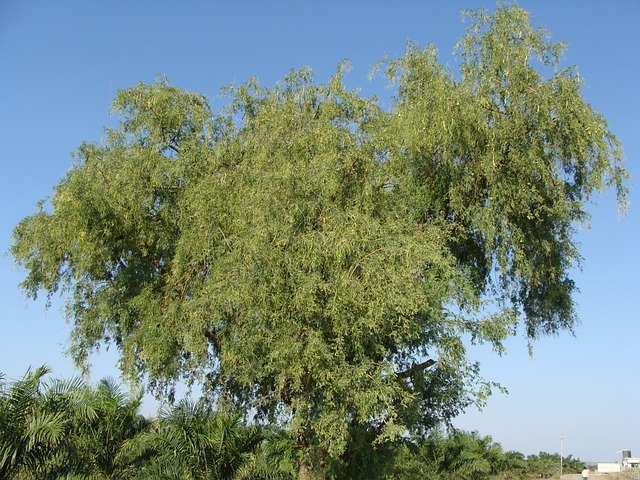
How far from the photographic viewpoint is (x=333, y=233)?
41.1 ft

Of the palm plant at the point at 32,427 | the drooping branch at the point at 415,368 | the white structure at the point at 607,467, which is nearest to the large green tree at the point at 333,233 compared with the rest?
the drooping branch at the point at 415,368

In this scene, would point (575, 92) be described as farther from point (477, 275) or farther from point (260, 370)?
point (260, 370)

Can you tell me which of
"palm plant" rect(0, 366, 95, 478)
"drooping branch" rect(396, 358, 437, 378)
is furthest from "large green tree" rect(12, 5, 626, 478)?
"palm plant" rect(0, 366, 95, 478)

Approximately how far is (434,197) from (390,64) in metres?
3.34

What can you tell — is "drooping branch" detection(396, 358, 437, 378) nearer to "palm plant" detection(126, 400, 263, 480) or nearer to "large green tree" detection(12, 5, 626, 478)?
"large green tree" detection(12, 5, 626, 478)

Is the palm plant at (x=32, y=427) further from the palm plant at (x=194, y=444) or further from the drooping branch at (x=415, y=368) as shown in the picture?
the drooping branch at (x=415, y=368)

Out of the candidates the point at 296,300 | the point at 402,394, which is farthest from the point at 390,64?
the point at 402,394

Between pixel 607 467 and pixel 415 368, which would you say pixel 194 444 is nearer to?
pixel 415 368

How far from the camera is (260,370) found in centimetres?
1291

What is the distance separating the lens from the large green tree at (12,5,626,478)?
1252 cm

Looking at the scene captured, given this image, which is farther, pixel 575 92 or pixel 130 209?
pixel 130 209

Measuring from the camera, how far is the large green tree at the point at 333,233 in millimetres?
12523

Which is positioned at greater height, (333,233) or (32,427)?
(333,233)

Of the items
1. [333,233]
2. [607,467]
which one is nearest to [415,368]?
[333,233]
